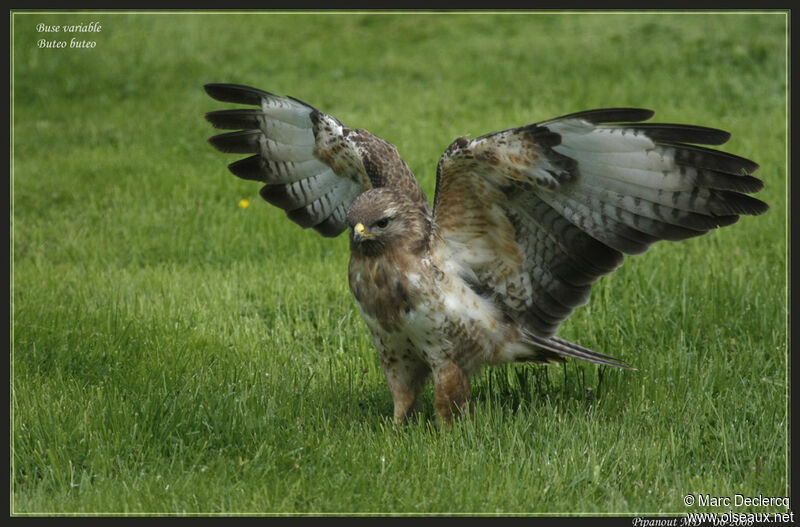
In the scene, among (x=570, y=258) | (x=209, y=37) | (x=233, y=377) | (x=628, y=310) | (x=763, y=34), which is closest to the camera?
(x=570, y=258)

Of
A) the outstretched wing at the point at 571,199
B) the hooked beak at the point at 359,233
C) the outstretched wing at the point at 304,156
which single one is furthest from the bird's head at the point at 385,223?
the outstretched wing at the point at 304,156

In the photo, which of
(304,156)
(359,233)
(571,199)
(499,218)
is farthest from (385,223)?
(304,156)

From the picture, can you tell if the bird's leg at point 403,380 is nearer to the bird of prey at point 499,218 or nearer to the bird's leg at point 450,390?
the bird of prey at point 499,218

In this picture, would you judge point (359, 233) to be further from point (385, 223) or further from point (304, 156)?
point (304, 156)

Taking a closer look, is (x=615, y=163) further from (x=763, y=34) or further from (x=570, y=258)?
(x=763, y=34)

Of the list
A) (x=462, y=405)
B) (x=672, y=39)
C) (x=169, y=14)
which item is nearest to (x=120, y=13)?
(x=169, y=14)

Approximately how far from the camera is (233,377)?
5668 mm

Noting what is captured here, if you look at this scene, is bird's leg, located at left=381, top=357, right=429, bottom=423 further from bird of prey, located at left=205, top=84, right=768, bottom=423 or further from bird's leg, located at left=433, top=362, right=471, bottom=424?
bird's leg, located at left=433, top=362, right=471, bottom=424

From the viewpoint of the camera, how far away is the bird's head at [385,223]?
4812 mm

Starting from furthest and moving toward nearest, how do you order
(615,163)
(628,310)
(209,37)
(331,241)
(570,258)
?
(209,37)
(331,241)
(628,310)
(570,258)
(615,163)

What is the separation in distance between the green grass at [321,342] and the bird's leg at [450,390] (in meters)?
0.11

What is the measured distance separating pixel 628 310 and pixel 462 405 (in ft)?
6.89

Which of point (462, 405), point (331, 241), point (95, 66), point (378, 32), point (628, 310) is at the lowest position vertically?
point (462, 405)

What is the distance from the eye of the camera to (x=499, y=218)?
16.5 feet
